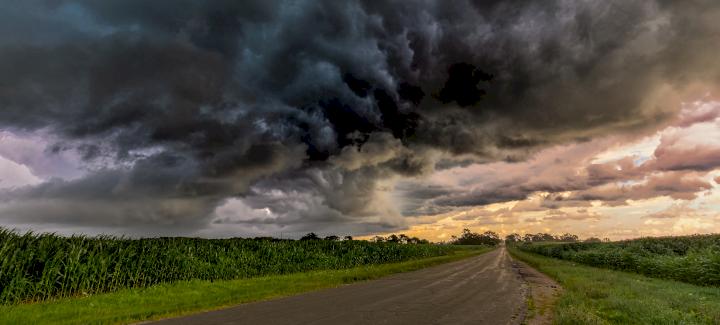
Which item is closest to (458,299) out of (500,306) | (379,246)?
(500,306)

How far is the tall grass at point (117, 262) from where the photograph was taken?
62.4 ft

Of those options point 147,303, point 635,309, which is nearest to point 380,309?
point 635,309

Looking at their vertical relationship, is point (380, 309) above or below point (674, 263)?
below

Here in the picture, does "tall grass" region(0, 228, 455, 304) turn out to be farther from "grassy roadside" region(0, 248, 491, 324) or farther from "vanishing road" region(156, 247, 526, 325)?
"vanishing road" region(156, 247, 526, 325)

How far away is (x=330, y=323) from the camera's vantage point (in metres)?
12.2

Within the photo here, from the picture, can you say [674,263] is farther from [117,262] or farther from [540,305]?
[117,262]

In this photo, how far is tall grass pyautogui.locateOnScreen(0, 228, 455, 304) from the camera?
19031mm

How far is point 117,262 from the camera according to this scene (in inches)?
915

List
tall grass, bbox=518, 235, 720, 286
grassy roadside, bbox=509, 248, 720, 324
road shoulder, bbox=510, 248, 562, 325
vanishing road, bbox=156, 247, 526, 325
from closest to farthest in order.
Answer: grassy roadside, bbox=509, 248, 720, 324 → vanishing road, bbox=156, 247, 526, 325 → road shoulder, bbox=510, 248, 562, 325 → tall grass, bbox=518, 235, 720, 286

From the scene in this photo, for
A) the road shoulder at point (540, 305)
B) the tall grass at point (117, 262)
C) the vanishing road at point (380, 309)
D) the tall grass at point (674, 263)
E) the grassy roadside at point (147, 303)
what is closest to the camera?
the vanishing road at point (380, 309)

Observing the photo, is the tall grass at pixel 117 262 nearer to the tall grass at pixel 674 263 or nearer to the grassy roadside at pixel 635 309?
the grassy roadside at pixel 635 309

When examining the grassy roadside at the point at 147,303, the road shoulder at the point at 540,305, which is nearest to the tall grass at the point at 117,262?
the grassy roadside at the point at 147,303

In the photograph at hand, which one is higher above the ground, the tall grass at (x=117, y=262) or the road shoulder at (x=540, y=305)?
the tall grass at (x=117, y=262)

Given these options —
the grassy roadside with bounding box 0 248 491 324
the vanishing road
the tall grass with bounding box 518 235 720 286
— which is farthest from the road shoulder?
the tall grass with bounding box 518 235 720 286
